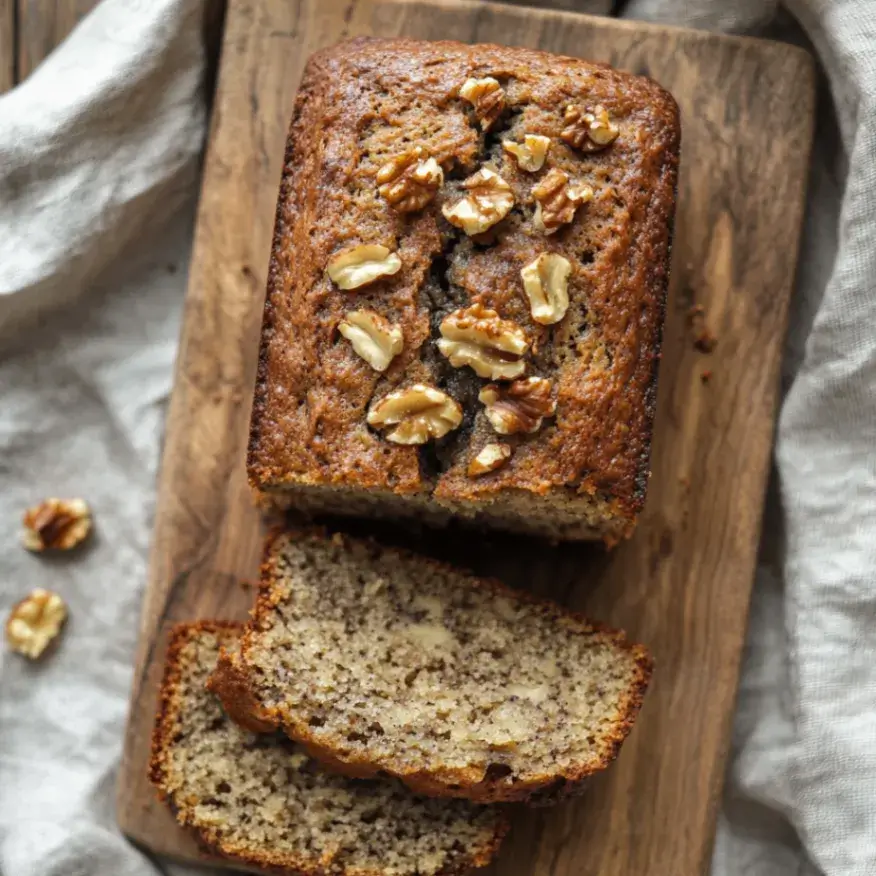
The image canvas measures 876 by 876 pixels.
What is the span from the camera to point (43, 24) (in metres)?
3.41

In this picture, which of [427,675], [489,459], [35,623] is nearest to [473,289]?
[489,459]

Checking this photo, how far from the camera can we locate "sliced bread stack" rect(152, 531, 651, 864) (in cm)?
282

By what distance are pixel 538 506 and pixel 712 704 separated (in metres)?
0.84

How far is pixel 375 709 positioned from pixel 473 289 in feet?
3.54

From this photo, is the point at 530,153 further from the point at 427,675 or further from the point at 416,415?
the point at 427,675

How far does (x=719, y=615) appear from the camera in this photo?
3.14 metres

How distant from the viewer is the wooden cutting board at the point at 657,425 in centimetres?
313

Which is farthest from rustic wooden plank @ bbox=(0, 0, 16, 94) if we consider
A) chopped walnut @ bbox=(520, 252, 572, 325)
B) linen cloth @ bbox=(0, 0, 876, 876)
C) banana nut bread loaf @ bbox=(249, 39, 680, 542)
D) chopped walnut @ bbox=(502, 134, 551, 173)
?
chopped walnut @ bbox=(520, 252, 572, 325)

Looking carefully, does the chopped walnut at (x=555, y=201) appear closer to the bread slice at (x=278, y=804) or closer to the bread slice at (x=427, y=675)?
the bread slice at (x=427, y=675)

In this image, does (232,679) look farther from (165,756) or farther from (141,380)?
(141,380)

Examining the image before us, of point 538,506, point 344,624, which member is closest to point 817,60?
point 538,506

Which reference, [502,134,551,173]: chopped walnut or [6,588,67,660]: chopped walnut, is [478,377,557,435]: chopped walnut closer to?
[502,134,551,173]: chopped walnut

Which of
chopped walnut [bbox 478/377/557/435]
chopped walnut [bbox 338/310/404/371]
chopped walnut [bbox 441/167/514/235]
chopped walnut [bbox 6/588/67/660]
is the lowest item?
chopped walnut [bbox 6/588/67/660]

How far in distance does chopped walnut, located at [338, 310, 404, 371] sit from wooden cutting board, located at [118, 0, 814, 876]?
24.4 inches
